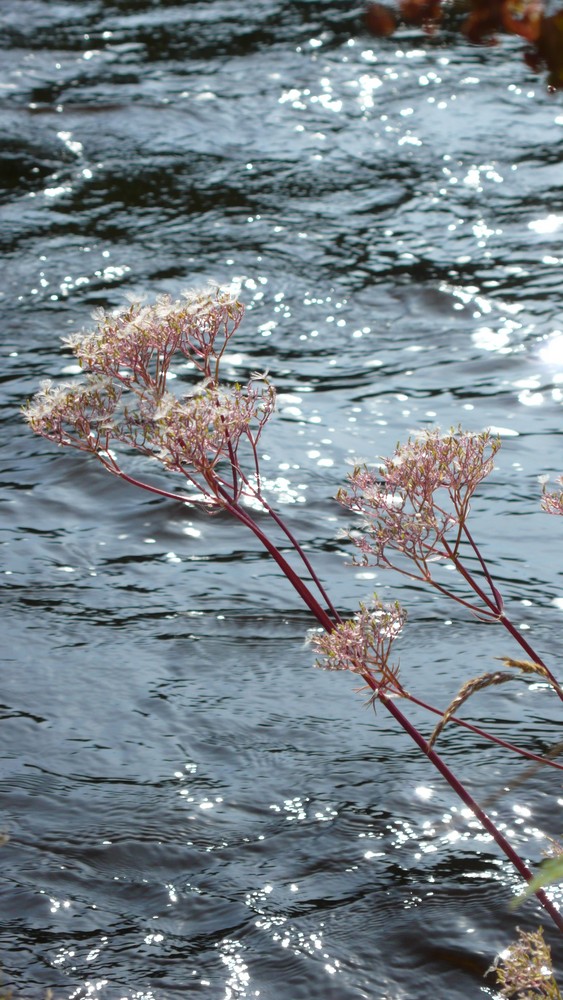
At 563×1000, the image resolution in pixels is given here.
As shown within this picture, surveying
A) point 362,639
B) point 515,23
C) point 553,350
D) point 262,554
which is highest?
point 515,23

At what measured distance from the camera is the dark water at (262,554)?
284 cm

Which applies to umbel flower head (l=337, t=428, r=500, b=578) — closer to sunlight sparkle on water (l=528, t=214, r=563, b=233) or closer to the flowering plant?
the flowering plant

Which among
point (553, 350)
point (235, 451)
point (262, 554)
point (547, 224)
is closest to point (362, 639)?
point (235, 451)

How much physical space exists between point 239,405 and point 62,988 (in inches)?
51.9

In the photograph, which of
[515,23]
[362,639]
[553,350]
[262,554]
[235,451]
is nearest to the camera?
[515,23]

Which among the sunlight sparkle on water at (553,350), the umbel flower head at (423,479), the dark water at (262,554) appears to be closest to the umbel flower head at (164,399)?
the umbel flower head at (423,479)

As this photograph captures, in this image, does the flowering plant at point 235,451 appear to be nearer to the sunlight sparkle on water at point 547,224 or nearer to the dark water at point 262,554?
the dark water at point 262,554

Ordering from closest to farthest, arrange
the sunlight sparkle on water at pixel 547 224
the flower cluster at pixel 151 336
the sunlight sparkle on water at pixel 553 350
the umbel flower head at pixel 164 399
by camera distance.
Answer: the umbel flower head at pixel 164 399
the flower cluster at pixel 151 336
the sunlight sparkle on water at pixel 553 350
the sunlight sparkle on water at pixel 547 224

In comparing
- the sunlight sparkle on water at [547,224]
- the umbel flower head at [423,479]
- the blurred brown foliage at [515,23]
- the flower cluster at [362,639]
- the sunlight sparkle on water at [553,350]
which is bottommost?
the sunlight sparkle on water at [553,350]

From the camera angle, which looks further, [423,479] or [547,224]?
[547,224]

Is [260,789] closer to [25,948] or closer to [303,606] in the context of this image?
[25,948]

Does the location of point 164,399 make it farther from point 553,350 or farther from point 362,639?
point 553,350

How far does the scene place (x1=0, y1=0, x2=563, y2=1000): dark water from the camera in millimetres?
2836

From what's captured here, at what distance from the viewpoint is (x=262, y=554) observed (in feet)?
15.4
